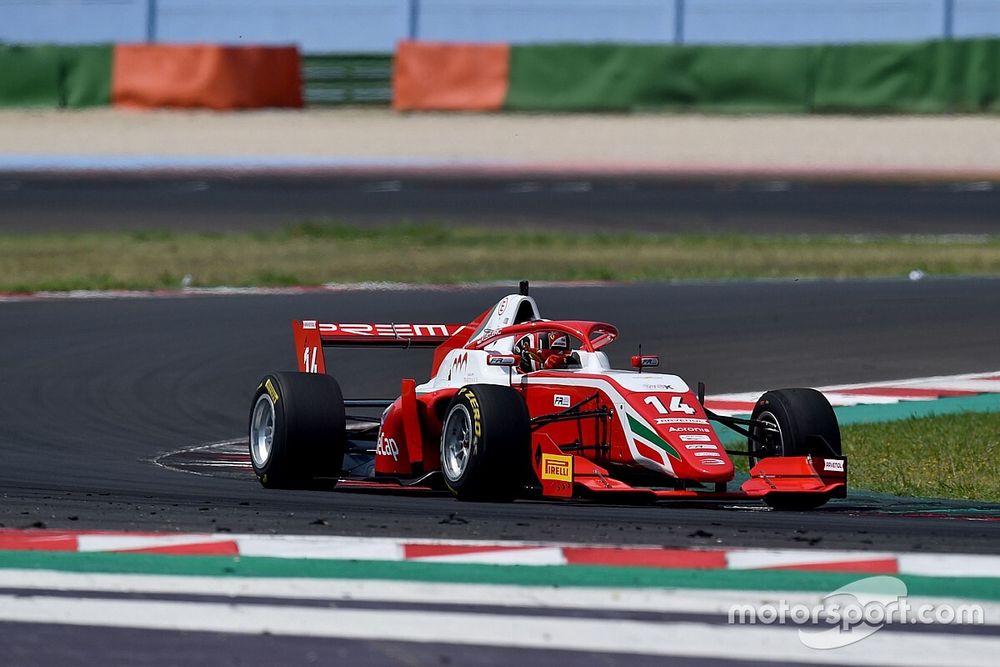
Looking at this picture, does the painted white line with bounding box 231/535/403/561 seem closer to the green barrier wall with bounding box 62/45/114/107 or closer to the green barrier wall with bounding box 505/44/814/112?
the green barrier wall with bounding box 505/44/814/112

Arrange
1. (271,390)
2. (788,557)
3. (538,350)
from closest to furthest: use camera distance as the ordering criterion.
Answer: (788,557), (271,390), (538,350)

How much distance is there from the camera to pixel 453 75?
36.4 m

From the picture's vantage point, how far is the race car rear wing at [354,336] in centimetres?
1055

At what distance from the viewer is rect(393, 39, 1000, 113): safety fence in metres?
34.0

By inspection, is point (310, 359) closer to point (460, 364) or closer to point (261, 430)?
point (261, 430)

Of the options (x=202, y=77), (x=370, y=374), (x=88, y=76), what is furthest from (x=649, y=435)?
(x=88, y=76)

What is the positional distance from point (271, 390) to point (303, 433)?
424 mm

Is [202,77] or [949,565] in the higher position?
[202,77]

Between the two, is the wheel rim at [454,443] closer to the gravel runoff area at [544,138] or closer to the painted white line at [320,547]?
the painted white line at [320,547]

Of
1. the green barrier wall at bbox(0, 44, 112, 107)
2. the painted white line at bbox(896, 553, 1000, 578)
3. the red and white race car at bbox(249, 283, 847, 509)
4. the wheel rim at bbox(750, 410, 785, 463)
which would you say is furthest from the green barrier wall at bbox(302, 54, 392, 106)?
the painted white line at bbox(896, 553, 1000, 578)

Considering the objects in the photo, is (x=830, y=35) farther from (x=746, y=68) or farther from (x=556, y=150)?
(x=556, y=150)

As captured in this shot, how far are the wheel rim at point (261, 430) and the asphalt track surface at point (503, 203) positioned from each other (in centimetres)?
1531

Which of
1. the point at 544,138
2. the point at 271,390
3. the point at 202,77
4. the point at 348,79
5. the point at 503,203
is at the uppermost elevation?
the point at 348,79

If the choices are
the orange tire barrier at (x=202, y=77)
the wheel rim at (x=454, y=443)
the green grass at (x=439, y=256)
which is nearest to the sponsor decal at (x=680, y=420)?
the wheel rim at (x=454, y=443)
